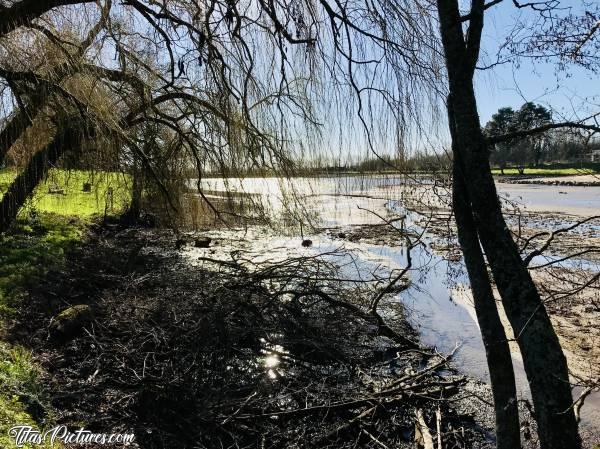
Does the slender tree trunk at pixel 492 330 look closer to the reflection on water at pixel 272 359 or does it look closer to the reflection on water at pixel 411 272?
the reflection on water at pixel 411 272

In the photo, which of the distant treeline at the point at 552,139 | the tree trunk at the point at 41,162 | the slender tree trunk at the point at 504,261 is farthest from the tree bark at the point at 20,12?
the distant treeline at the point at 552,139

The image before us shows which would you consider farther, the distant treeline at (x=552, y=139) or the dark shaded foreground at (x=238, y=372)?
the dark shaded foreground at (x=238, y=372)

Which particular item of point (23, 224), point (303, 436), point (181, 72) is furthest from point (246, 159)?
point (23, 224)

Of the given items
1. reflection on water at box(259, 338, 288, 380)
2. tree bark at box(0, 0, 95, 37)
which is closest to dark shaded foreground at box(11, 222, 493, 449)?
reflection on water at box(259, 338, 288, 380)

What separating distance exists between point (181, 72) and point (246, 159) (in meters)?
0.89

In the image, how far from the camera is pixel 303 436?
144 inches

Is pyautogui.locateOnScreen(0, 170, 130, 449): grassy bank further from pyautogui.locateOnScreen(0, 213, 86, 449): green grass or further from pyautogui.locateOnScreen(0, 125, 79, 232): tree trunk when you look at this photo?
pyautogui.locateOnScreen(0, 125, 79, 232): tree trunk

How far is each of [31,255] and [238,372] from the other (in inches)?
220

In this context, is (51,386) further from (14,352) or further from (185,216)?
(185,216)

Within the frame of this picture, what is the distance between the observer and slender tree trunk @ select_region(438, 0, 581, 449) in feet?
5.99

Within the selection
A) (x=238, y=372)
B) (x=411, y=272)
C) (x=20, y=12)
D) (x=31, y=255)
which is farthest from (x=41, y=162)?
(x=411, y=272)

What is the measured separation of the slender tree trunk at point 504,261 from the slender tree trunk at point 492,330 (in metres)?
0.16

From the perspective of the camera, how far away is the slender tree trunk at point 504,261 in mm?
1825

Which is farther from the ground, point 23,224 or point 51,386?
point 23,224
